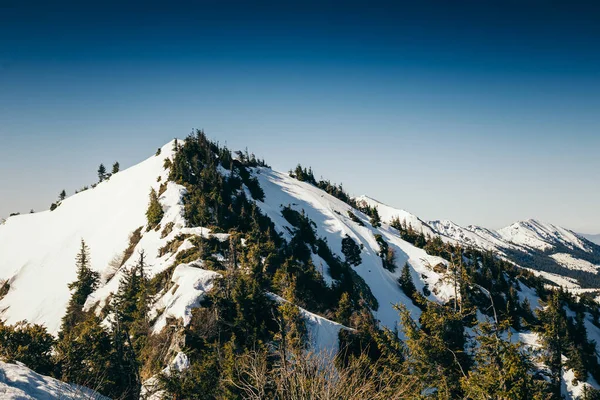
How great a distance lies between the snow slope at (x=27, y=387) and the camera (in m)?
10.4

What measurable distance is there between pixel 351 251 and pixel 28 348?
7665cm

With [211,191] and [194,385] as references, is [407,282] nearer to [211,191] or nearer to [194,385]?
[211,191]

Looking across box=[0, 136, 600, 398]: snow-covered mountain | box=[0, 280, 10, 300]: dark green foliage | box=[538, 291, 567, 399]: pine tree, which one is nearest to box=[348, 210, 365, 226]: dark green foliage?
box=[0, 136, 600, 398]: snow-covered mountain

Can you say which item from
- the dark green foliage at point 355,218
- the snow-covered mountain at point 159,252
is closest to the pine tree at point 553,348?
the snow-covered mountain at point 159,252

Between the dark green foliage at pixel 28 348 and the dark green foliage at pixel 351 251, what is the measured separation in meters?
71.8

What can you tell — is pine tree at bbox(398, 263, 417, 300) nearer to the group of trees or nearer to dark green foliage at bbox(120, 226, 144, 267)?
dark green foliage at bbox(120, 226, 144, 267)

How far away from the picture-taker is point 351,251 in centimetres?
9044

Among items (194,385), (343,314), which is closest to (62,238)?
(343,314)

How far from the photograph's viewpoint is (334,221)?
102 metres

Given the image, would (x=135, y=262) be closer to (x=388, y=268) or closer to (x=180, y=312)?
(x=180, y=312)

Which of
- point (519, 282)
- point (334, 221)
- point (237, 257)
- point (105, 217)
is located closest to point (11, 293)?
point (105, 217)

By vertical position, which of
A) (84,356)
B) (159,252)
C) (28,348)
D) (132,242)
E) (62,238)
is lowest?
(62,238)

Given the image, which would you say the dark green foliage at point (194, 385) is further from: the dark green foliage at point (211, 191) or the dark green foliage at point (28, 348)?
the dark green foliage at point (211, 191)

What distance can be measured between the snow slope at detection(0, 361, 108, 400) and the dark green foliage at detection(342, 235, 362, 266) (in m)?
78.8
